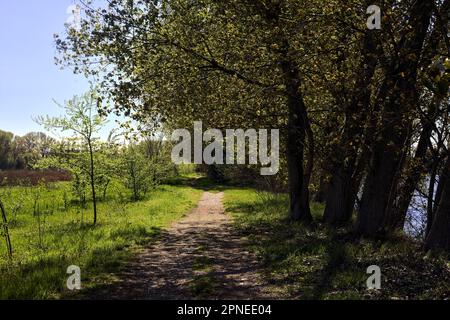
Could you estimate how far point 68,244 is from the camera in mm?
13617

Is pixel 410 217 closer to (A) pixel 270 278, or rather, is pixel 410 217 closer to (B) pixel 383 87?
(B) pixel 383 87

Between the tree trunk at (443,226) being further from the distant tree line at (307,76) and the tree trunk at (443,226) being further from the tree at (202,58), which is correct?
the tree at (202,58)

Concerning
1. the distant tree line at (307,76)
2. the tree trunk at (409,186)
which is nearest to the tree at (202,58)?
the distant tree line at (307,76)

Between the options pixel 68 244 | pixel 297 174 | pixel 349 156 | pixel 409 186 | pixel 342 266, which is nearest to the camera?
pixel 342 266

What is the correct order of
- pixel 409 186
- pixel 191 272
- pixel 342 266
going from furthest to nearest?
pixel 409 186 → pixel 191 272 → pixel 342 266

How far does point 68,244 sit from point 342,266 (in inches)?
337

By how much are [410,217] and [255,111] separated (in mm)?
11924

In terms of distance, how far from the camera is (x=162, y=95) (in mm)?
14281

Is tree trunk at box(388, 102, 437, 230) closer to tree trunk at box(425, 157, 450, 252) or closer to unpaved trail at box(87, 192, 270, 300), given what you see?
tree trunk at box(425, 157, 450, 252)

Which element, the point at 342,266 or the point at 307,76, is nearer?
the point at 342,266

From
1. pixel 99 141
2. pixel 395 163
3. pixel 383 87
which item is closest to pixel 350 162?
pixel 395 163

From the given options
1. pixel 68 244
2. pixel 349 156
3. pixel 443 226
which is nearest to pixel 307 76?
pixel 349 156

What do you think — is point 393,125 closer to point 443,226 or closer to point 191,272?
point 443,226

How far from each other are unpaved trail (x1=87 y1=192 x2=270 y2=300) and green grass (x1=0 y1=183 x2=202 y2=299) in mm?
596
